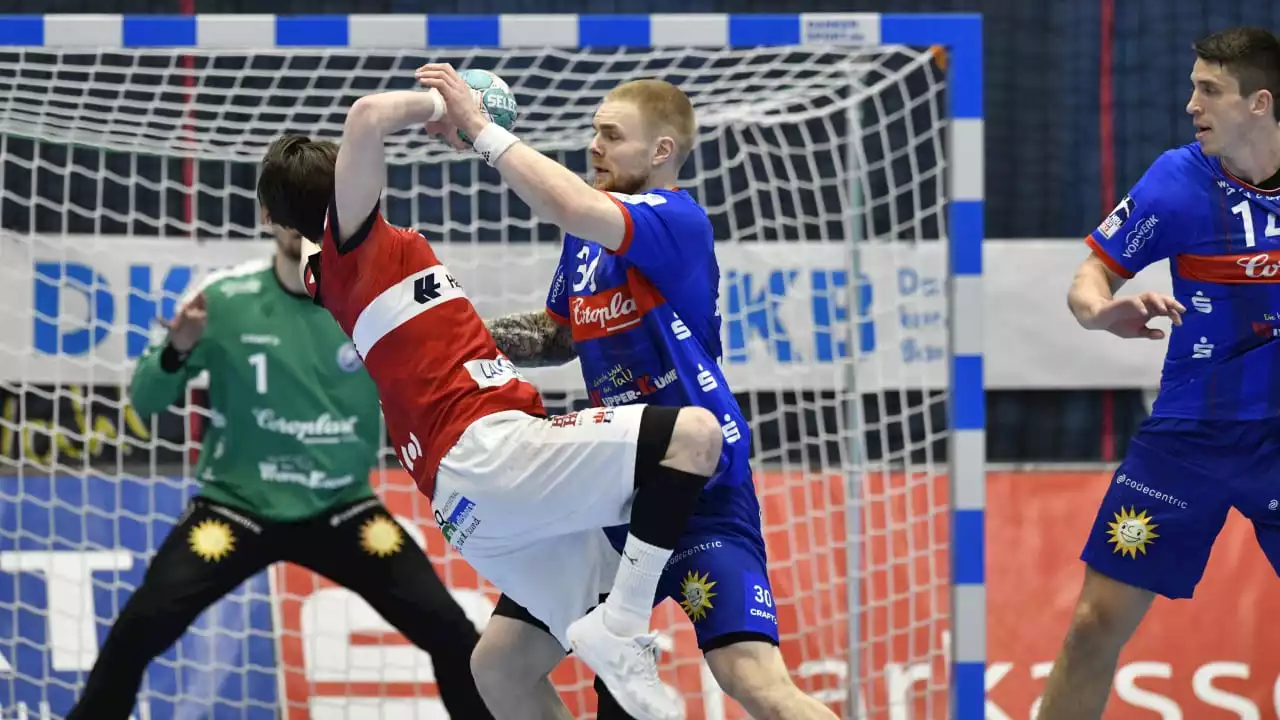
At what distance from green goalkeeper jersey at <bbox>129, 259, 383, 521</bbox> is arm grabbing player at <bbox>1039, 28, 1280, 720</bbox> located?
2.30m

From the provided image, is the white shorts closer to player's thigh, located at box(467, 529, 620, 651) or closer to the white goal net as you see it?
player's thigh, located at box(467, 529, 620, 651)

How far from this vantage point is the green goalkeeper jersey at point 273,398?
198 inches

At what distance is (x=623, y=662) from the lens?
3.28 metres

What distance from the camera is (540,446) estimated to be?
336cm

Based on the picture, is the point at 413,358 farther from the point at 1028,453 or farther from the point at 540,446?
the point at 1028,453

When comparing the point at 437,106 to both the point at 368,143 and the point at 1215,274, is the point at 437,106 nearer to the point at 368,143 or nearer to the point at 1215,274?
the point at 368,143

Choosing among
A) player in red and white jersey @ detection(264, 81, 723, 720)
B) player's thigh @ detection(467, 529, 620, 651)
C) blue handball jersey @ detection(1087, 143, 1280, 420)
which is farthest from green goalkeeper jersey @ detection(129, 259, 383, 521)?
blue handball jersey @ detection(1087, 143, 1280, 420)

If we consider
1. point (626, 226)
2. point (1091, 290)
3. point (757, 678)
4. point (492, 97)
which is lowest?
point (757, 678)

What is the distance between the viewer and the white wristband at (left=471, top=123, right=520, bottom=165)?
3361 millimetres

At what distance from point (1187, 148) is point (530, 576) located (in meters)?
2.08

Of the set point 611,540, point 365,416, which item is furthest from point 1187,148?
point 365,416

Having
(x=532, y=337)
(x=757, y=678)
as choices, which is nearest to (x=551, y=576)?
(x=757, y=678)

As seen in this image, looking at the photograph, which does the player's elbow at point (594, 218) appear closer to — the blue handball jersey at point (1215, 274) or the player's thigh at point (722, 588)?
the player's thigh at point (722, 588)

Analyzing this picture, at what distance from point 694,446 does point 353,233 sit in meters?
0.85
